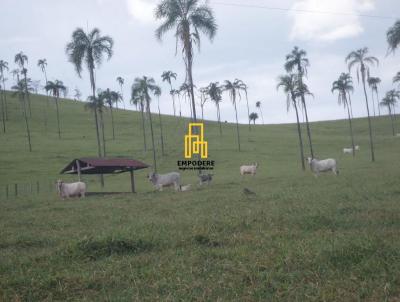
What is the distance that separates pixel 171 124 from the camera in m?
109

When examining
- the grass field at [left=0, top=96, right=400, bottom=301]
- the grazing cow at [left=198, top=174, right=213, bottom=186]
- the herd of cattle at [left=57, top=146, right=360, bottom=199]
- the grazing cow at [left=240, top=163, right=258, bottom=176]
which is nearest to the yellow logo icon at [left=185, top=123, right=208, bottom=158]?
the grazing cow at [left=198, top=174, right=213, bottom=186]

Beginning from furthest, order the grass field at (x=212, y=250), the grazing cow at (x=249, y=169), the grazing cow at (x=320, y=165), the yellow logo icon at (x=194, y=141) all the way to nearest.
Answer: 1. the grazing cow at (x=249, y=169)
2. the yellow logo icon at (x=194, y=141)
3. the grazing cow at (x=320, y=165)
4. the grass field at (x=212, y=250)

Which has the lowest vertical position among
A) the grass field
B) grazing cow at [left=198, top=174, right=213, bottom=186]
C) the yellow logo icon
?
the grass field

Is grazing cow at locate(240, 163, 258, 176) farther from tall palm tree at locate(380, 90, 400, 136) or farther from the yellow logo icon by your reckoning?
tall palm tree at locate(380, 90, 400, 136)

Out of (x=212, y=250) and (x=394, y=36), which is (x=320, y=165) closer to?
(x=394, y=36)

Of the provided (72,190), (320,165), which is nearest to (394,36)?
(320,165)

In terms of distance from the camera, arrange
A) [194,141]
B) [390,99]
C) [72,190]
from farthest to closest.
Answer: [390,99] → [194,141] → [72,190]

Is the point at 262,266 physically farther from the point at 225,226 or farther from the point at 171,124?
the point at 171,124

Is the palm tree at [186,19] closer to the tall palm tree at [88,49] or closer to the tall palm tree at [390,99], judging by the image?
the tall palm tree at [88,49]

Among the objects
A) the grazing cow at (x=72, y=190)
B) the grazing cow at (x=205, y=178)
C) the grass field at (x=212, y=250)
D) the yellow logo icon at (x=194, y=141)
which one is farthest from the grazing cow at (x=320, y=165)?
the grazing cow at (x=72, y=190)

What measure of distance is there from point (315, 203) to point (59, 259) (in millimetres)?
9921

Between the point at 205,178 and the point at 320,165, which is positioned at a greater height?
the point at 320,165

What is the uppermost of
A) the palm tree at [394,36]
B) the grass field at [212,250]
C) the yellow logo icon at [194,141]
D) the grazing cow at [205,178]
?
the palm tree at [394,36]

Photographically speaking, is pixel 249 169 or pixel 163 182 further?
pixel 249 169
